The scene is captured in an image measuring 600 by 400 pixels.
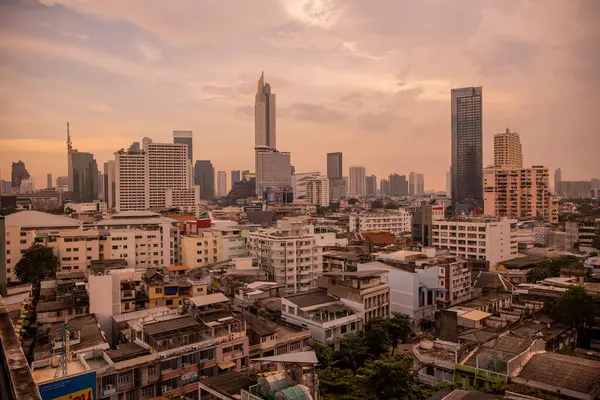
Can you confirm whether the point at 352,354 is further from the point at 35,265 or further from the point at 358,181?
the point at 358,181

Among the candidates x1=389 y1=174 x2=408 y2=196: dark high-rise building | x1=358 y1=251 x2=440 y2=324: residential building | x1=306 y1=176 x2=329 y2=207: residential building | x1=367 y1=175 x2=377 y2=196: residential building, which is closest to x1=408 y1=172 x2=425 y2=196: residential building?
x1=389 y1=174 x2=408 y2=196: dark high-rise building

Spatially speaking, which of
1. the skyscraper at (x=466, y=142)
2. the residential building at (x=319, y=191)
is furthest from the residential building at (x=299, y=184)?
the skyscraper at (x=466, y=142)

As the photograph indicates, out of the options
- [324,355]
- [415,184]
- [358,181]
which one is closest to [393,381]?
[324,355]

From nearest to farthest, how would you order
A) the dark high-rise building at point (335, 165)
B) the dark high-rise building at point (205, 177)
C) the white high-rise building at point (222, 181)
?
the dark high-rise building at point (205, 177) → the dark high-rise building at point (335, 165) → the white high-rise building at point (222, 181)

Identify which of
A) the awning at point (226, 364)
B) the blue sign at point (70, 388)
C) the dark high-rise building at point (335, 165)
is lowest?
the awning at point (226, 364)

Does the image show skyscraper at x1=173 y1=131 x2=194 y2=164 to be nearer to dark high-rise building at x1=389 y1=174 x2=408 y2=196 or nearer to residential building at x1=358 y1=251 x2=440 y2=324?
dark high-rise building at x1=389 y1=174 x2=408 y2=196

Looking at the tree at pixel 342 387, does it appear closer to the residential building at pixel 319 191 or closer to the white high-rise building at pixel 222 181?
the residential building at pixel 319 191

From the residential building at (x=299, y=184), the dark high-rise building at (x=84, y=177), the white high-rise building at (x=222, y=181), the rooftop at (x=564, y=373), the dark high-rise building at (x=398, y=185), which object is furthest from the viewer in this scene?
the dark high-rise building at (x=398, y=185)
